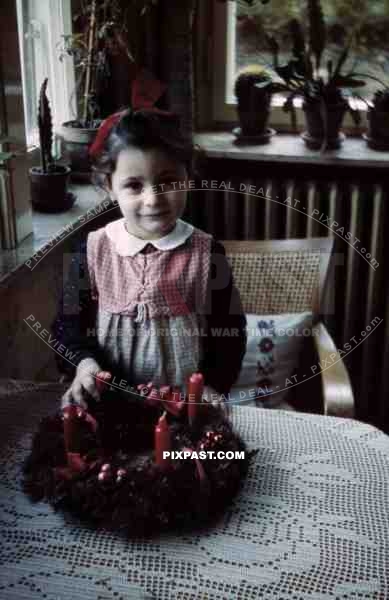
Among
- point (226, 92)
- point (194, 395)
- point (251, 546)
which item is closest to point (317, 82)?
point (226, 92)

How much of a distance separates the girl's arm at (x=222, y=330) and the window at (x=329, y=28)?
0.87 meters

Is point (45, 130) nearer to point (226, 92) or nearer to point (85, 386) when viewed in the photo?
point (85, 386)

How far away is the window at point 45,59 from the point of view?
1350mm

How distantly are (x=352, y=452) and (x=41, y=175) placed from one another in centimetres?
71

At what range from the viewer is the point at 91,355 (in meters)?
0.85

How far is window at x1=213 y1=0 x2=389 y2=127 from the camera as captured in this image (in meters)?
1.59

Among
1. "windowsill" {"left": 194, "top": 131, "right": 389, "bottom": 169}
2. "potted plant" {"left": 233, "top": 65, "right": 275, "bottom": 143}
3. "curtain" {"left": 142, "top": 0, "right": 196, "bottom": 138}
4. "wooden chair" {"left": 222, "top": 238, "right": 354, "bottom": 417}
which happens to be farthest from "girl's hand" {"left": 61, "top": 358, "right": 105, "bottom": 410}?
"potted plant" {"left": 233, "top": 65, "right": 275, "bottom": 143}

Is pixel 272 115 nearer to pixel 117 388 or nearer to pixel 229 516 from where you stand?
pixel 117 388

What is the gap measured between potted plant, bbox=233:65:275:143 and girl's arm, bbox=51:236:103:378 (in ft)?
2.72

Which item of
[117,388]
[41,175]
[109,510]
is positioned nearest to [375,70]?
[41,175]

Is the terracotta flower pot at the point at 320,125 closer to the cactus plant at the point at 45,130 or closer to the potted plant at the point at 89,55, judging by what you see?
the potted plant at the point at 89,55

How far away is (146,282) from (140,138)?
170mm

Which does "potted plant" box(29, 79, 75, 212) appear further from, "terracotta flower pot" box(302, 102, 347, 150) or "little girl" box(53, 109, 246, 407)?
"terracotta flower pot" box(302, 102, 347, 150)

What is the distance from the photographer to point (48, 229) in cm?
116
